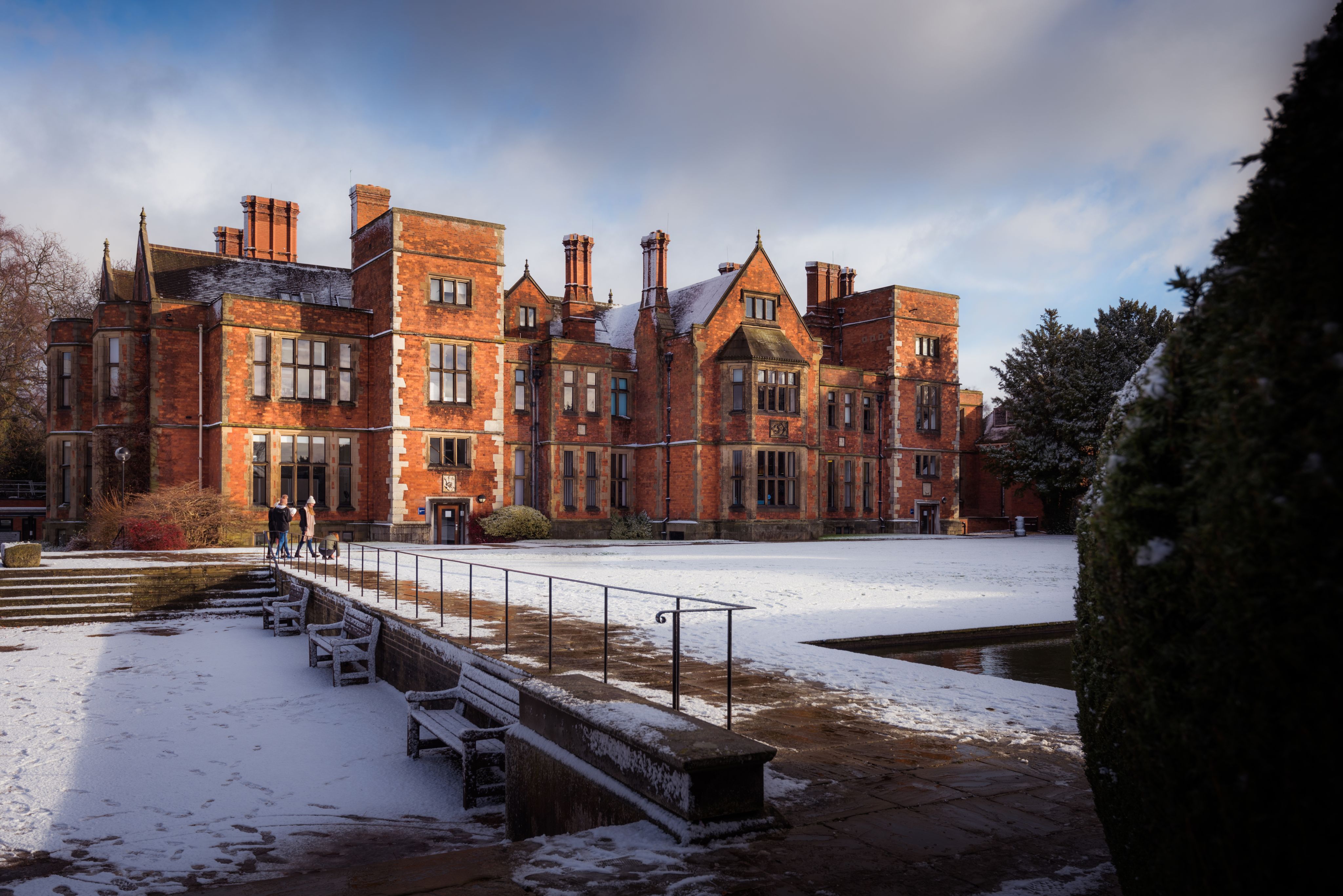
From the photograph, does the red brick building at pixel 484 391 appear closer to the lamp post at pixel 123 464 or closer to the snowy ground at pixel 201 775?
the lamp post at pixel 123 464

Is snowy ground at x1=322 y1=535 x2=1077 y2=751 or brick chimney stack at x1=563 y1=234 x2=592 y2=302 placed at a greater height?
brick chimney stack at x1=563 y1=234 x2=592 y2=302

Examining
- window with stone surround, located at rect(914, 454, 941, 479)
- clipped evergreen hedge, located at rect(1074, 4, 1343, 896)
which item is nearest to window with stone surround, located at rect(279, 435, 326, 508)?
window with stone surround, located at rect(914, 454, 941, 479)

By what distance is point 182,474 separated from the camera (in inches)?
1183

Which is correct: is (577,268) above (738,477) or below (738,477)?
above

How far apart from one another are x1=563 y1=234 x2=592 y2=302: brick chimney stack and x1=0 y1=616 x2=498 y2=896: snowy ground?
28508 mm

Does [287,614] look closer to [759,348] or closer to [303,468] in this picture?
[303,468]

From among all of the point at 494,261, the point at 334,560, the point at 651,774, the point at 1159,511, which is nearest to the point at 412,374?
the point at 494,261

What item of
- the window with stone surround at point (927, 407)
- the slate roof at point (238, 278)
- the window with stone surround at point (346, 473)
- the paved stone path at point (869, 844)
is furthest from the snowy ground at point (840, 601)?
the window with stone surround at point (927, 407)

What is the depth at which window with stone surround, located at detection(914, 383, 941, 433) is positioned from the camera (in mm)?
43469

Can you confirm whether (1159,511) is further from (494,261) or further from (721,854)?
(494,261)

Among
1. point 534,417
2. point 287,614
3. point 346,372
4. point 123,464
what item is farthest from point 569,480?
point 287,614

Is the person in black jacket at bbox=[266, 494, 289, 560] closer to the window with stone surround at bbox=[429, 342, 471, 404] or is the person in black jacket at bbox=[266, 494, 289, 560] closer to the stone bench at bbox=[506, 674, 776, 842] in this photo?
the window with stone surround at bbox=[429, 342, 471, 404]

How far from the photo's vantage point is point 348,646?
12023 mm

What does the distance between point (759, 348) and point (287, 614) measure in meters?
23.7
